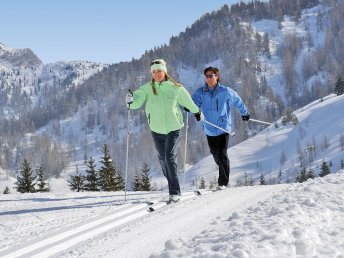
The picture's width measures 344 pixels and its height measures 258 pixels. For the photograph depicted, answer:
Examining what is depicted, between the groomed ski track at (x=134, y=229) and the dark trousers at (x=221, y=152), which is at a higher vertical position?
the dark trousers at (x=221, y=152)

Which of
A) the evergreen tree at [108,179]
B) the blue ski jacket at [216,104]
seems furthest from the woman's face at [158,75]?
the evergreen tree at [108,179]

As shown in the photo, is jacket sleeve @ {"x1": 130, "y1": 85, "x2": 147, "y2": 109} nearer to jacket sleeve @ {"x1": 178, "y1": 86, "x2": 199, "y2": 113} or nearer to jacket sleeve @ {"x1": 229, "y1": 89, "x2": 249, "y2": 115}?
jacket sleeve @ {"x1": 178, "y1": 86, "x2": 199, "y2": 113}

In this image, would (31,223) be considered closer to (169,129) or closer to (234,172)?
(169,129)

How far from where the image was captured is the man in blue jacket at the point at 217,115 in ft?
31.0

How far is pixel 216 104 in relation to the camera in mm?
9617

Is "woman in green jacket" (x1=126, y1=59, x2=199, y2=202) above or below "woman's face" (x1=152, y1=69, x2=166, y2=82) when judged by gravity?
below

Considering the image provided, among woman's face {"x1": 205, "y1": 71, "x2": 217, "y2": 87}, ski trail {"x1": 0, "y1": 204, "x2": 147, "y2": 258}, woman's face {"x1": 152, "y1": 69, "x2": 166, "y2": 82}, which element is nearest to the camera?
ski trail {"x1": 0, "y1": 204, "x2": 147, "y2": 258}

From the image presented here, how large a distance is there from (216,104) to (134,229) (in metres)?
4.75

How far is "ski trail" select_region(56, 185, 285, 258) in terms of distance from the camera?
4412 millimetres

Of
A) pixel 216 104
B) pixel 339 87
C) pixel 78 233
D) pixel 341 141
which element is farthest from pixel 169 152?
pixel 339 87

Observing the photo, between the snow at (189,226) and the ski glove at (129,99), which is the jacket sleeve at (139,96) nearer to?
the ski glove at (129,99)

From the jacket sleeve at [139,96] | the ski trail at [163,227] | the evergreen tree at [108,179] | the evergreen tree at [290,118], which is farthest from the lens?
the evergreen tree at [290,118]

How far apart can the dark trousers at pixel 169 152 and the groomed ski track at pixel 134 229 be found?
1.52 feet

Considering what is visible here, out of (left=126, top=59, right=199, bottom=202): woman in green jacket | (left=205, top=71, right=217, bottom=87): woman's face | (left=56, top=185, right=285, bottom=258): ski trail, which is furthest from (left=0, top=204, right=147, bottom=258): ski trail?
(left=205, top=71, right=217, bottom=87): woman's face
